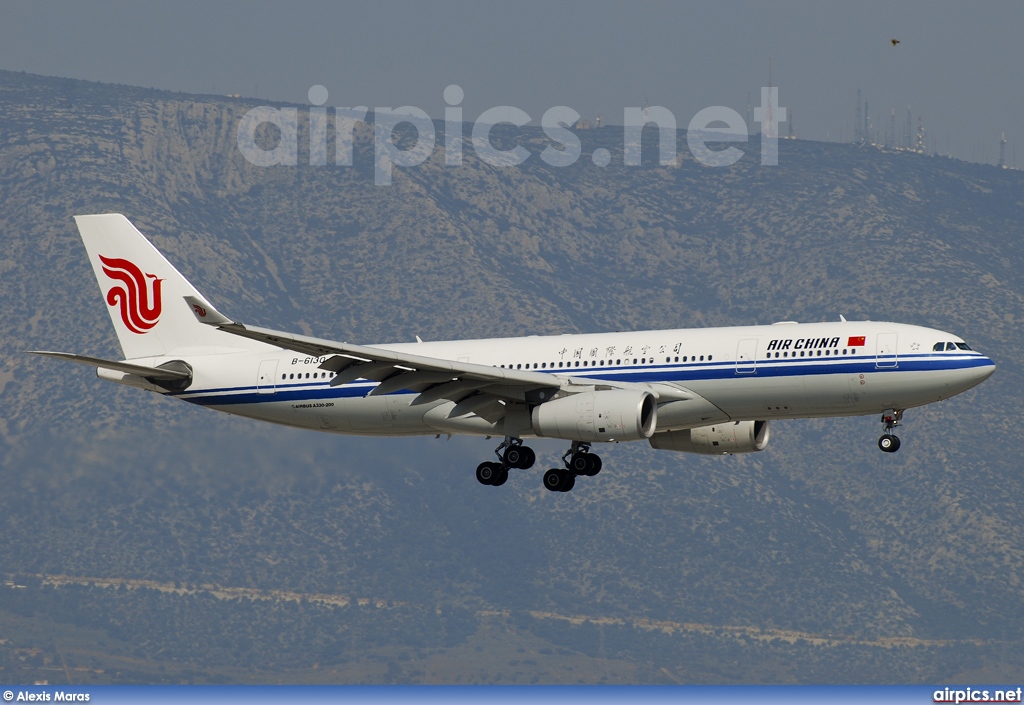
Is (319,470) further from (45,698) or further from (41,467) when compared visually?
(45,698)

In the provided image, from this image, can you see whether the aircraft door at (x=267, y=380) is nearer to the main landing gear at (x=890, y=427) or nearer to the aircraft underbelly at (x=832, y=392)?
the aircraft underbelly at (x=832, y=392)

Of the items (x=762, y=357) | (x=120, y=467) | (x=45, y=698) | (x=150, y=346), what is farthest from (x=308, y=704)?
(x=120, y=467)

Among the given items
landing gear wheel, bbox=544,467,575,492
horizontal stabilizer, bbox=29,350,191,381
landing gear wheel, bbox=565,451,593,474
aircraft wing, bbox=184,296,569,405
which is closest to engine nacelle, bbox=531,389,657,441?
aircraft wing, bbox=184,296,569,405

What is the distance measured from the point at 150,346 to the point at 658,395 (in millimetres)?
23450

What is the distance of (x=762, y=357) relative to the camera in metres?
64.4

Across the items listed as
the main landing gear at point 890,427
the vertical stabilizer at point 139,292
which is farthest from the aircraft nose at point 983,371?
the vertical stabilizer at point 139,292

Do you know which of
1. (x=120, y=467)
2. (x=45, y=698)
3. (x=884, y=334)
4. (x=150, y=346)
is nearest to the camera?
(x=884, y=334)

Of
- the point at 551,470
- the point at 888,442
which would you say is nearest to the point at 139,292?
the point at 551,470

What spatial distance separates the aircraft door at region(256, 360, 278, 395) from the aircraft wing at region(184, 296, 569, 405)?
5.81 meters

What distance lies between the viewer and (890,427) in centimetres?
6462

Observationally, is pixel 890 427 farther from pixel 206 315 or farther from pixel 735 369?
pixel 206 315

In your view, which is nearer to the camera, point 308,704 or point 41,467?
point 308,704

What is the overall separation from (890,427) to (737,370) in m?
5.86

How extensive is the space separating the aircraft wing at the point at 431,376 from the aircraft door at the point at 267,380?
5.81 m
